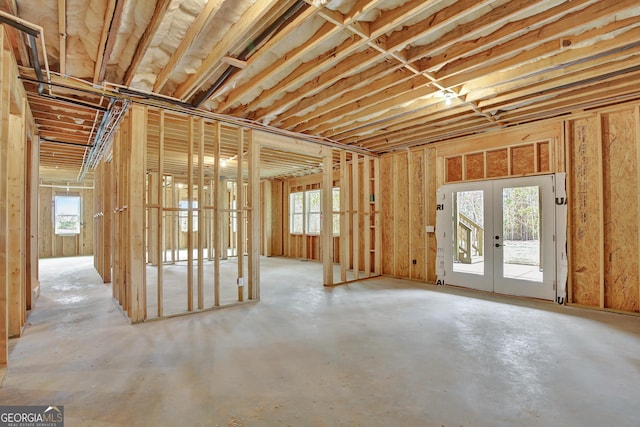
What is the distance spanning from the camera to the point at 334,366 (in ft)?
9.23

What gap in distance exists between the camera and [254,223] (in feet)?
16.5

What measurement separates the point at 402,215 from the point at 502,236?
2099 mm

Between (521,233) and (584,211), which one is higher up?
(584,211)

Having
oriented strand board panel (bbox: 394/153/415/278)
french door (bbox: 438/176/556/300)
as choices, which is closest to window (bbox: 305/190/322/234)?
oriented strand board panel (bbox: 394/153/415/278)

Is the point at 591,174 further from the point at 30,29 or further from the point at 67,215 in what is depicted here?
the point at 67,215

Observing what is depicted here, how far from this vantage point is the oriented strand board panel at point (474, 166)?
5840 mm

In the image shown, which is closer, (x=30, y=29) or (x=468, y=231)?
(x=30, y=29)

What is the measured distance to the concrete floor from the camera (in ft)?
7.01

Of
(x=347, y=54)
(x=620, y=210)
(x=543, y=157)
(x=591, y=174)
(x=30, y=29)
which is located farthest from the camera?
(x=543, y=157)

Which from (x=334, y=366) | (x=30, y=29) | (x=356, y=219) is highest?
(x=30, y=29)

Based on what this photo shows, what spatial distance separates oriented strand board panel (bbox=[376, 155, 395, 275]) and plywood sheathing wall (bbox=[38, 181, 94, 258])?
36.1 feet

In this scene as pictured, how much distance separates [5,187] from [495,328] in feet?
17.2

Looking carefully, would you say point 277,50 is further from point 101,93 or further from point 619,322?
point 619,322

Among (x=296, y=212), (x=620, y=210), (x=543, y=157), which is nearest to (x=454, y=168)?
(x=543, y=157)
